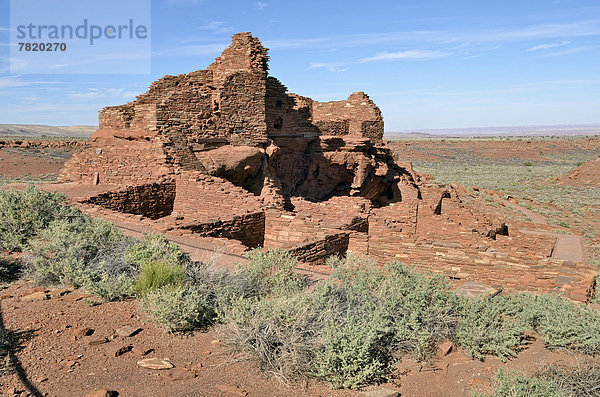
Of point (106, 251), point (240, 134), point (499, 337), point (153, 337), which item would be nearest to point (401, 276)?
point (499, 337)

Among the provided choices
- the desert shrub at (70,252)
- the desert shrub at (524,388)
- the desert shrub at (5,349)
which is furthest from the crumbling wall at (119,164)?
the desert shrub at (524,388)

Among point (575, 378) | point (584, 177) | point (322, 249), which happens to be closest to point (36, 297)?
point (322, 249)

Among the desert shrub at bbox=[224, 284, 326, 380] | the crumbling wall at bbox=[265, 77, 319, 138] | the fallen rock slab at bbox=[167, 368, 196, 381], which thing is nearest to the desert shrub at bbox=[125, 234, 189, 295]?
the desert shrub at bbox=[224, 284, 326, 380]

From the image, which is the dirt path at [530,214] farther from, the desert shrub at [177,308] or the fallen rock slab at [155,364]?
the fallen rock slab at [155,364]

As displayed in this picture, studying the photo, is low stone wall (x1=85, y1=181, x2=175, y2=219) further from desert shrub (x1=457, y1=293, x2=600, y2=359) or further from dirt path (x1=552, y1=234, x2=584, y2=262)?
dirt path (x1=552, y1=234, x2=584, y2=262)

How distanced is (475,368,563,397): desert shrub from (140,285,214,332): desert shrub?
300cm

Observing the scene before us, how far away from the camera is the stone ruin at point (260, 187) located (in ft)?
27.0

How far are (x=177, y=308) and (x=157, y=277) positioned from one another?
79cm

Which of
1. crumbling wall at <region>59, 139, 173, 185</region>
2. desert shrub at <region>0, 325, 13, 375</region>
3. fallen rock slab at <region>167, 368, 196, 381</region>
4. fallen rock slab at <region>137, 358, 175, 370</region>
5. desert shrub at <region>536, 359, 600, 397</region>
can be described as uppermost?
crumbling wall at <region>59, 139, 173, 185</region>

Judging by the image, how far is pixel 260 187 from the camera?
1397 cm

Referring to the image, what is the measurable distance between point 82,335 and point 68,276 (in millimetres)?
1427

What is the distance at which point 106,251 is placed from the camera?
20.9 ft

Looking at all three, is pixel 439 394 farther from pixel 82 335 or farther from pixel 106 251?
pixel 106 251

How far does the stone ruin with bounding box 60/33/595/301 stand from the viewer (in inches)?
A: 324
